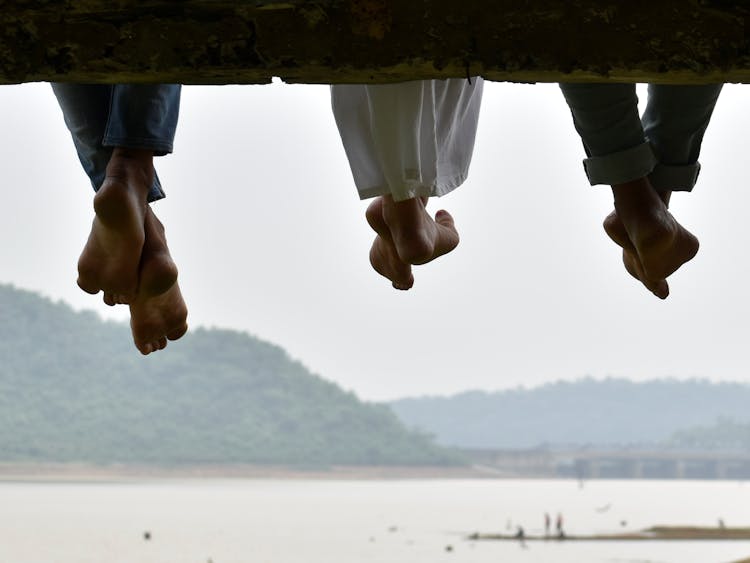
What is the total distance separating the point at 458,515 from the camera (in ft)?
94.2

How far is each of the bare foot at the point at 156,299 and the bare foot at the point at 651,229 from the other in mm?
441

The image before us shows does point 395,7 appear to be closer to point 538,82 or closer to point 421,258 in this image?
point 538,82

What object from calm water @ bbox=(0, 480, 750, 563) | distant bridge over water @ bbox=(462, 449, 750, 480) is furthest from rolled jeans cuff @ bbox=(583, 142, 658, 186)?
distant bridge over water @ bbox=(462, 449, 750, 480)

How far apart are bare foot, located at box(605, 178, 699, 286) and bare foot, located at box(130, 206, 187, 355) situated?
0.44 metres

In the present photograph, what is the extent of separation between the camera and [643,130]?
1.18 m

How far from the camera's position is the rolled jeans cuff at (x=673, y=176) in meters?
1.24

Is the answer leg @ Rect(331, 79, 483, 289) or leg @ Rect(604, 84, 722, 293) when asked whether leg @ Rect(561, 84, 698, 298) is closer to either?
leg @ Rect(604, 84, 722, 293)

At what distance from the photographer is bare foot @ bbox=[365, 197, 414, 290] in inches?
50.4

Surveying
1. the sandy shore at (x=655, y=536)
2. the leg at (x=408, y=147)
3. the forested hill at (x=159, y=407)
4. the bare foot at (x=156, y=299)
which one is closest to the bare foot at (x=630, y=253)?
the leg at (x=408, y=147)

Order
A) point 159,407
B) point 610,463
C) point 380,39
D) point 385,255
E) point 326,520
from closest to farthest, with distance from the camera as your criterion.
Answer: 1. point 380,39
2. point 385,255
3. point 326,520
4. point 159,407
5. point 610,463

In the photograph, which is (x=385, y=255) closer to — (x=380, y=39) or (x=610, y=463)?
(x=380, y=39)

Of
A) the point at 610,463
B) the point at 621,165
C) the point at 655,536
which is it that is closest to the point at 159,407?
the point at 610,463

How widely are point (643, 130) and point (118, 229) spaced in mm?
502

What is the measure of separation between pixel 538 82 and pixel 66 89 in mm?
529
